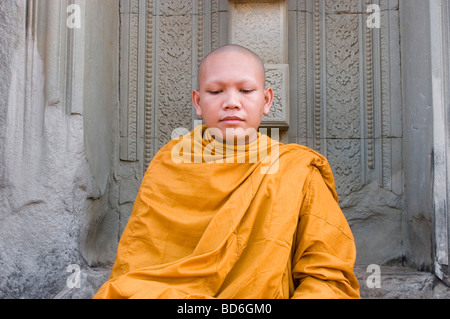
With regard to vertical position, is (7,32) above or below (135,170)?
above

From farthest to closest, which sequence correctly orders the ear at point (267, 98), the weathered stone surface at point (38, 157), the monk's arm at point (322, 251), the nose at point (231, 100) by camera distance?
1. the weathered stone surface at point (38, 157)
2. the ear at point (267, 98)
3. the nose at point (231, 100)
4. the monk's arm at point (322, 251)

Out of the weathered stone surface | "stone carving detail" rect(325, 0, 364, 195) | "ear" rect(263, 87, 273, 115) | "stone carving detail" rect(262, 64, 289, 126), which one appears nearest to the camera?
"ear" rect(263, 87, 273, 115)

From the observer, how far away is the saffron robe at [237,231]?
1580 millimetres

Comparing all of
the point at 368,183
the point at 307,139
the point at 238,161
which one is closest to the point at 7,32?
the point at 238,161

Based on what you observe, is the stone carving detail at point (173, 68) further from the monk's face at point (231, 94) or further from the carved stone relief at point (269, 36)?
the monk's face at point (231, 94)

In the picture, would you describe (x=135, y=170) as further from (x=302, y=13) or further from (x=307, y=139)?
(x=302, y=13)

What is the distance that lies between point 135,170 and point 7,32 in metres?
0.99

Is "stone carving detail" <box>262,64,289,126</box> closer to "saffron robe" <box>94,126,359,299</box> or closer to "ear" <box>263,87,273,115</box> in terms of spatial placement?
"ear" <box>263,87,273,115</box>

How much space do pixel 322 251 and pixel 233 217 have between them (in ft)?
0.98

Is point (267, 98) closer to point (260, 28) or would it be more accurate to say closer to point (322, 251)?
point (322, 251)

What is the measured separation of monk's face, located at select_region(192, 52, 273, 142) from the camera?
1.86 metres

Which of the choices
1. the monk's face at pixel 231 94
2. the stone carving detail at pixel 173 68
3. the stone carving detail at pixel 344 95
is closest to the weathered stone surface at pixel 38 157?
the stone carving detail at pixel 173 68

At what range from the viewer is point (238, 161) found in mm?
1812

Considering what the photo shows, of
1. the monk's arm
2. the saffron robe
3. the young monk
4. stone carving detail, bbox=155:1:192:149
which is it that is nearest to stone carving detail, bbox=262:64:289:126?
stone carving detail, bbox=155:1:192:149
